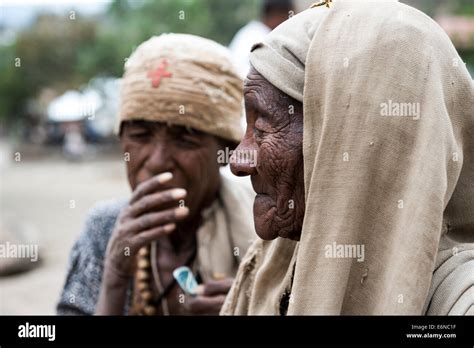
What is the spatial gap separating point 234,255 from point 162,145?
0.54 meters

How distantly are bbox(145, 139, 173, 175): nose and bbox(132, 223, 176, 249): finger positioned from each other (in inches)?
10.2

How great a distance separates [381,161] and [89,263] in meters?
1.86

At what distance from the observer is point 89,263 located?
10.3 feet

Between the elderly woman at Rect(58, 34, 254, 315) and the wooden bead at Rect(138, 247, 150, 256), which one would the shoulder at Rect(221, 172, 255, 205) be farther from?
the wooden bead at Rect(138, 247, 150, 256)

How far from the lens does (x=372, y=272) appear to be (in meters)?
1.66

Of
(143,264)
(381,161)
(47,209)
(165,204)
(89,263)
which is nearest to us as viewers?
(381,161)

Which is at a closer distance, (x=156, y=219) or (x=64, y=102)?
(x=156, y=219)

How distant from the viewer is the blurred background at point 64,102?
9.05 m

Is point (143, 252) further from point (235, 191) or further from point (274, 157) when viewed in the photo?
point (274, 157)

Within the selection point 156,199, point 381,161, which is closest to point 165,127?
point 156,199

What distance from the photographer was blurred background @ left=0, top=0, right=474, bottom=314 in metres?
9.05

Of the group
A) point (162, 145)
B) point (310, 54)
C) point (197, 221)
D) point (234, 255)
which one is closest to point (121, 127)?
point (162, 145)

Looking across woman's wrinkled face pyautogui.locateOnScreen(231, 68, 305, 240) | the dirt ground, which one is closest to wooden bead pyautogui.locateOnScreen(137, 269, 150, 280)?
the dirt ground

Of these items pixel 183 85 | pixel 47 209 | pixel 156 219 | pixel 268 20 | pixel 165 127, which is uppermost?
pixel 268 20
